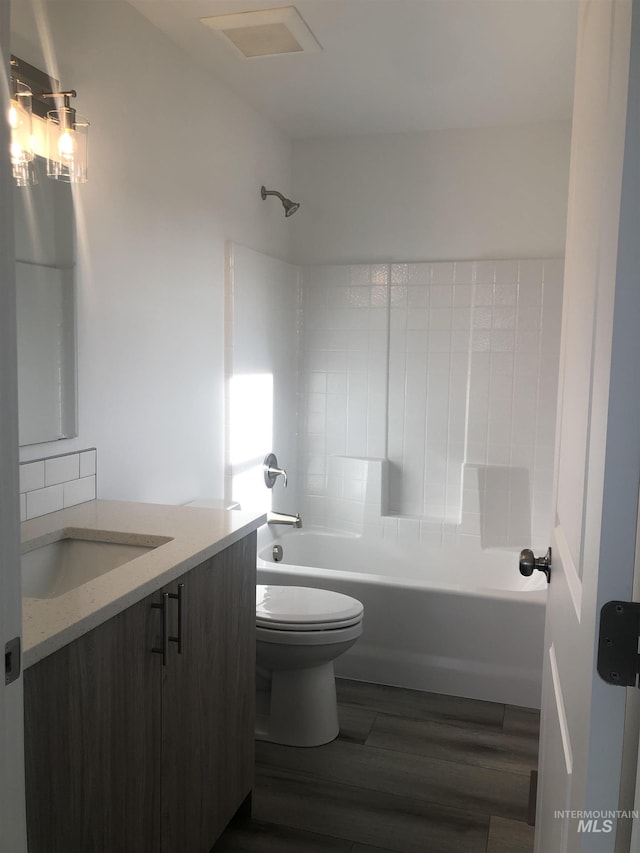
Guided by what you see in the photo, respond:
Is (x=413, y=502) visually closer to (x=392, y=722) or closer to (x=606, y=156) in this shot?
(x=392, y=722)

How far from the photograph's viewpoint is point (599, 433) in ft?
2.79

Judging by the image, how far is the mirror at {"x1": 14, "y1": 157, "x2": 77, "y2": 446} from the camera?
1.98 meters

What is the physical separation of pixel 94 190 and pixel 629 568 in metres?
2.00

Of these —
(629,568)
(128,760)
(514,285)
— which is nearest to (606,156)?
(629,568)

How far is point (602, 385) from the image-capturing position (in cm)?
85

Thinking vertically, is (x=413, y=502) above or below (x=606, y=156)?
below

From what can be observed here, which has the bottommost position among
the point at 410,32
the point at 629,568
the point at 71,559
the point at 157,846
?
the point at 157,846

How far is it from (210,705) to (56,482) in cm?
78

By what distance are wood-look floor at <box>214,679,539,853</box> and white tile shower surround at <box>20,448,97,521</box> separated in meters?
1.05

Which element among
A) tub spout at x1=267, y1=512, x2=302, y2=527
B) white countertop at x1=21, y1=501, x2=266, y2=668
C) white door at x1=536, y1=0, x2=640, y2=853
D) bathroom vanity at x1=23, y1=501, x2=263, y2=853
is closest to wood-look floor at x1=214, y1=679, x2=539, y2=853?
bathroom vanity at x1=23, y1=501, x2=263, y2=853

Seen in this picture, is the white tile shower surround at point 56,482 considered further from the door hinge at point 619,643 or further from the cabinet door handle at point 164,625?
the door hinge at point 619,643

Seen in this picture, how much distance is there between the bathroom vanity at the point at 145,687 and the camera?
4.10 feet

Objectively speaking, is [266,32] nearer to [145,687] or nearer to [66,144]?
[66,144]

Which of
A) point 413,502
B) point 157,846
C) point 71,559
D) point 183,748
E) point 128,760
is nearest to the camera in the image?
point 128,760
